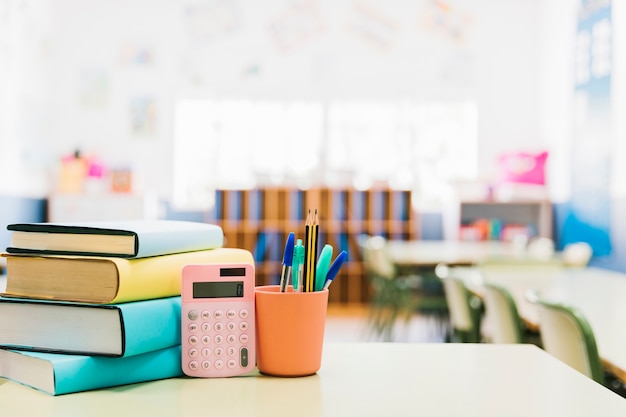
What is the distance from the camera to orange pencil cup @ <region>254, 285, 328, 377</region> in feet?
3.57

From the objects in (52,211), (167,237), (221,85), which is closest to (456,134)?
(221,85)

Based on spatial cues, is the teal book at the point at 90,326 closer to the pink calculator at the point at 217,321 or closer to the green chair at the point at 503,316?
the pink calculator at the point at 217,321

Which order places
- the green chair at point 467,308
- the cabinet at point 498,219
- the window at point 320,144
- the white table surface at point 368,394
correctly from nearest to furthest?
the white table surface at point 368,394, the green chair at point 467,308, the cabinet at point 498,219, the window at point 320,144

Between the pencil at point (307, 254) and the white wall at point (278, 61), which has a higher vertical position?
the white wall at point (278, 61)

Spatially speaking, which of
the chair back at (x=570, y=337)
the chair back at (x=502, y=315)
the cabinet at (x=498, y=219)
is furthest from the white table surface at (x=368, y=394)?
the cabinet at (x=498, y=219)

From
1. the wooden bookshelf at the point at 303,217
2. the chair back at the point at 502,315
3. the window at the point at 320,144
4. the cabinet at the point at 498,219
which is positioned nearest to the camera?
the chair back at the point at 502,315

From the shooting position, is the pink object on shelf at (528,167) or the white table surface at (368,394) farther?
the pink object on shelf at (528,167)

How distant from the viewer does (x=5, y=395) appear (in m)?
0.98

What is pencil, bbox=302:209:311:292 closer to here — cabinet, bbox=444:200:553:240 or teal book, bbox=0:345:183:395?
teal book, bbox=0:345:183:395

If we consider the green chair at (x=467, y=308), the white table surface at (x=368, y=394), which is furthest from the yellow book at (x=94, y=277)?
the green chair at (x=467, y=308)

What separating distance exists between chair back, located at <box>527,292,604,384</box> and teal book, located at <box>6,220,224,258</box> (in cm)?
112

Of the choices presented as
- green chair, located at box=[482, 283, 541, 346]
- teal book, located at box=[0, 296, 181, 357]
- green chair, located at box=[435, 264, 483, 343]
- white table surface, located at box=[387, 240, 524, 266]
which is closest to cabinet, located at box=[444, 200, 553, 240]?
white table surface, located at box=[387, 240, 524, 266]

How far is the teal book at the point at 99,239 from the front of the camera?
1.04 meters

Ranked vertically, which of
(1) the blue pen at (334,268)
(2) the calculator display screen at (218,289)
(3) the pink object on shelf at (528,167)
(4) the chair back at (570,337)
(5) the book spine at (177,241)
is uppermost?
(3) the pink object on shelf at (528,167)
